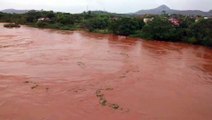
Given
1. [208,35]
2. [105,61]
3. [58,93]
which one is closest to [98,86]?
[58,93]

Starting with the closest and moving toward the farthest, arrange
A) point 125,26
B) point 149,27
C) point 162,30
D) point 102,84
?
point 102,84
point 162,30
point 149,27
point 125,26

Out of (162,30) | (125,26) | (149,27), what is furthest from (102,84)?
(125,26)

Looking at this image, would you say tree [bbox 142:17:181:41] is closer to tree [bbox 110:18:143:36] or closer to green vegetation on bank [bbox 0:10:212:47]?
green vegetation on bank [bbox 0:10:212:47]

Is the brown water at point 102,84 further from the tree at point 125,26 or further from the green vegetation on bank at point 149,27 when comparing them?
the tree at point 125,26

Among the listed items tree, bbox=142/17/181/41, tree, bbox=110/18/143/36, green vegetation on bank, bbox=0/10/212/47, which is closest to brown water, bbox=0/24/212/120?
green vegetation on bank, bbox=0/10/212/47

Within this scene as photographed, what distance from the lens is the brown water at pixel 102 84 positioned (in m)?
7.65

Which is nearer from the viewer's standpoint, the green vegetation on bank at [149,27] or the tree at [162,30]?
the green vegetation on bank at [149,27]

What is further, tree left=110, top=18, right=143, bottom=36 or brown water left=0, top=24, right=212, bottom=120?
tree left=110, top=18, right=143, bottom=36

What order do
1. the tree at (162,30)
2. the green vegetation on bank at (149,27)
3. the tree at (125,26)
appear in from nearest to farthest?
the green vegetation on bank at (149,27) → the tree at (162,30) → the tree at (125,26)

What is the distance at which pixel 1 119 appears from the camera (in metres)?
6.84

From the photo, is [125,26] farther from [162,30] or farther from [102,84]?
[102,84]

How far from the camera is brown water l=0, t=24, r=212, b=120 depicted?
7.65 metres

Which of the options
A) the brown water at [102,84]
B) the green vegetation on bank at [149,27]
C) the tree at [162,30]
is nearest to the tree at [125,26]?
the green vegetation on bank at [149,27]

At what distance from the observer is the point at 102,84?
10047 mm
